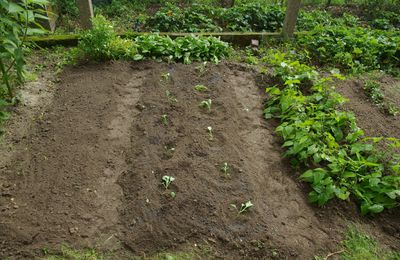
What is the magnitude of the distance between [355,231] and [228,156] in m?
1.35

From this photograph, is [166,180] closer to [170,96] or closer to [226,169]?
[226,169]

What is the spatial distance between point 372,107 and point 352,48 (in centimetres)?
164

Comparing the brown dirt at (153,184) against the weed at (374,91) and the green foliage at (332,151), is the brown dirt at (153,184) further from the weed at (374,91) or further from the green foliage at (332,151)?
the weed at (374,91)

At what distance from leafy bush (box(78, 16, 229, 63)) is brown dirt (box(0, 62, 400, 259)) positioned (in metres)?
0.76

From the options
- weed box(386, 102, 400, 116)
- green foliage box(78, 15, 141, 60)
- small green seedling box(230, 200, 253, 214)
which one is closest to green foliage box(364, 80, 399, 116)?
weed box(386, 102, 400, 116)

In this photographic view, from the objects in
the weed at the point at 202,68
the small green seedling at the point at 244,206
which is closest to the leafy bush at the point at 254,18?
the weed at the point at 202,68

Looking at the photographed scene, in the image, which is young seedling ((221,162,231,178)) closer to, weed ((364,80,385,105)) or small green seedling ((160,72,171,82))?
small green seedling ((160,72,171,82))

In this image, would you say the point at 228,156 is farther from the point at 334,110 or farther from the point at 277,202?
the point at 334,110

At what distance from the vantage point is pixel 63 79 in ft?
15.5

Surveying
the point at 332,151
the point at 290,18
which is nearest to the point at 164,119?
the point at 332,151

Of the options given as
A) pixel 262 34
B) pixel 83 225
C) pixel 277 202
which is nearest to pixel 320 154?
pixel 277 202

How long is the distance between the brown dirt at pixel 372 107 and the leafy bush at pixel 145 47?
198 centimetres

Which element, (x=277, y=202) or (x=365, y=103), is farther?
(x=365, y=103)

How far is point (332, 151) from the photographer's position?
137 inches
